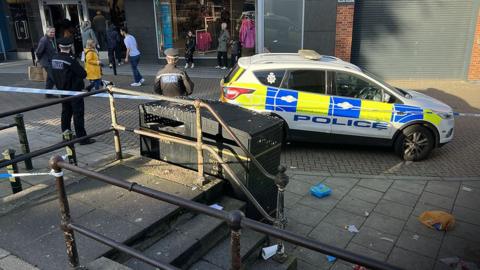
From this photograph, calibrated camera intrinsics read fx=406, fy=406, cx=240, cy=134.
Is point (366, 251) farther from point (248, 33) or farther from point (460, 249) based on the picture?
point (248, 33)

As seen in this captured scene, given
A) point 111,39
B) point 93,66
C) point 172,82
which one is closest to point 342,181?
point 172,82

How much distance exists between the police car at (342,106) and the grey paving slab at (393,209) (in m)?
1.88

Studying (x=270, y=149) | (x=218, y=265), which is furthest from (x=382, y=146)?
(x=218, y=265)

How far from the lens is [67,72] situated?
7121 millimetres

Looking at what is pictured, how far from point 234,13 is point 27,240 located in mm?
13801

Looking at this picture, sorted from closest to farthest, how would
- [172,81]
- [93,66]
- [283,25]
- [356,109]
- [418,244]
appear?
[418,244] < [172,81] < [356,109] < [93,66] < [283,25]

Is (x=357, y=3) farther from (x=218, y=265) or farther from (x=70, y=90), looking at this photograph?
(x=218, y=265)

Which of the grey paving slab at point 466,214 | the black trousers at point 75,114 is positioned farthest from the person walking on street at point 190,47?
the grey paving slab at point 466,214

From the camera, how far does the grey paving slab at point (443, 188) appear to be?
6332 mm

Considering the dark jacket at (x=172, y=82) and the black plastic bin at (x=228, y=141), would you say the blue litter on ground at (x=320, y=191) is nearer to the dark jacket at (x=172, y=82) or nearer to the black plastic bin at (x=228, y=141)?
the black plastic bin at (x=228, y=141)

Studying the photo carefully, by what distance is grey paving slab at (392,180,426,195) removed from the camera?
21.0 ft

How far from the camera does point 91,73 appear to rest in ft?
35.4

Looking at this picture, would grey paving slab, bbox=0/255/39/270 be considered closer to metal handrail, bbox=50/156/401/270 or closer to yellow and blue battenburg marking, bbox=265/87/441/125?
metal handrail, bbox=50/156/401/270

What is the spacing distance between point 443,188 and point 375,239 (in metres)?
2.15
